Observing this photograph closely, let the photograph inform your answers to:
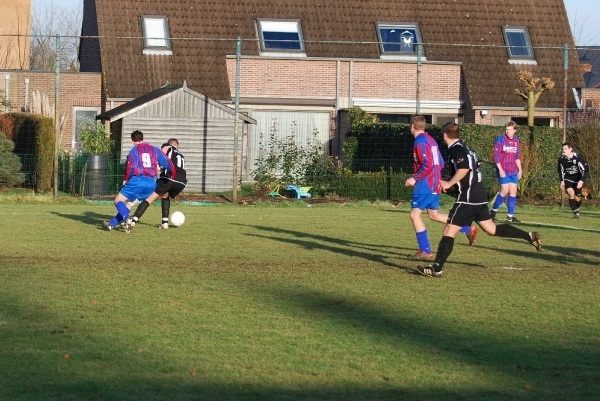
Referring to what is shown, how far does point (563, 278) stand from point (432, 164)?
243cm

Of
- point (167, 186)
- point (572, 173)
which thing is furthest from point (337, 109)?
point (167, 186)

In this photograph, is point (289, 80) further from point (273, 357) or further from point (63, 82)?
point (273, 357)

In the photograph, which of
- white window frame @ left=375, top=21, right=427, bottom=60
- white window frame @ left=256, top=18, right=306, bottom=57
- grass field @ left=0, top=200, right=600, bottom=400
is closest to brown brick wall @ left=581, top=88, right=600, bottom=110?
white window frame @ left=375, top=21, right=427, bottom=60

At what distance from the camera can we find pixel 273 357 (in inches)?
286

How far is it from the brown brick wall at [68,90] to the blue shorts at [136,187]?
16.8 meters

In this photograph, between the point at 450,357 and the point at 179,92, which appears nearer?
the point at 450,357

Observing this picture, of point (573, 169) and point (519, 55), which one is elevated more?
point (519, 55)

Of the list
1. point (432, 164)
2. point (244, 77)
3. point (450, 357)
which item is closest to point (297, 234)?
point (432, 164)

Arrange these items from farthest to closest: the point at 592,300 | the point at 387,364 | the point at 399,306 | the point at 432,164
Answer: the point at 432,164, the point at 592,300, the point at 399,306, the point at 387,364

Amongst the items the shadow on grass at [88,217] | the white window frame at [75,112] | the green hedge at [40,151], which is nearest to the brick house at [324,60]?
the white window frame at [75,112]

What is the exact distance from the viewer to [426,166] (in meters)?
13.2

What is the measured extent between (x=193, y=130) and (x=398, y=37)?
418 inches

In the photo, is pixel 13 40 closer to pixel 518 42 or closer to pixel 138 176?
pixel 518 42

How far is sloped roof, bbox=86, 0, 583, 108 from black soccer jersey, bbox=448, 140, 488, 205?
787 inches
